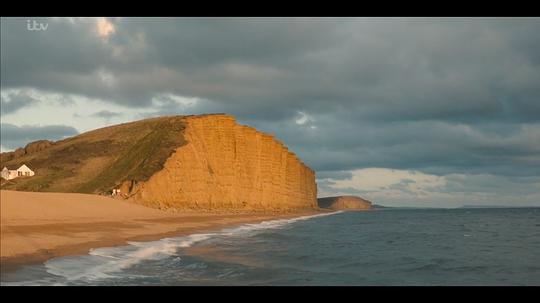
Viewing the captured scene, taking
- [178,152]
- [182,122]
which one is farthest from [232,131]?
[178,152]

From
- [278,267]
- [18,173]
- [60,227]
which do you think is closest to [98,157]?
[18,173]

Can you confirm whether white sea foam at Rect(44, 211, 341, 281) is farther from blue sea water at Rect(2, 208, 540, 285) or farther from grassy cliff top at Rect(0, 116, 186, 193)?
grassy cliff top at Rect(0, 116, 186, 193)

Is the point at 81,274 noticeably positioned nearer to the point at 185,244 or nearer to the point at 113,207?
the point at 185,244

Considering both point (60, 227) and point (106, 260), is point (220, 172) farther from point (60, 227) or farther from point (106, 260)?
point (106, 260)

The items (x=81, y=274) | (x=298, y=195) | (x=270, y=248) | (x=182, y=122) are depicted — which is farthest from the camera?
(x=298, y=195)

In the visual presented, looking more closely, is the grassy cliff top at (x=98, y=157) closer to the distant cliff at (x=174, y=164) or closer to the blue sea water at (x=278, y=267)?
the distant cliff at (x=174, y=164)

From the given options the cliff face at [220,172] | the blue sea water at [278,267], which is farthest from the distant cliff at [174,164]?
the blue sea water at [278,267]
